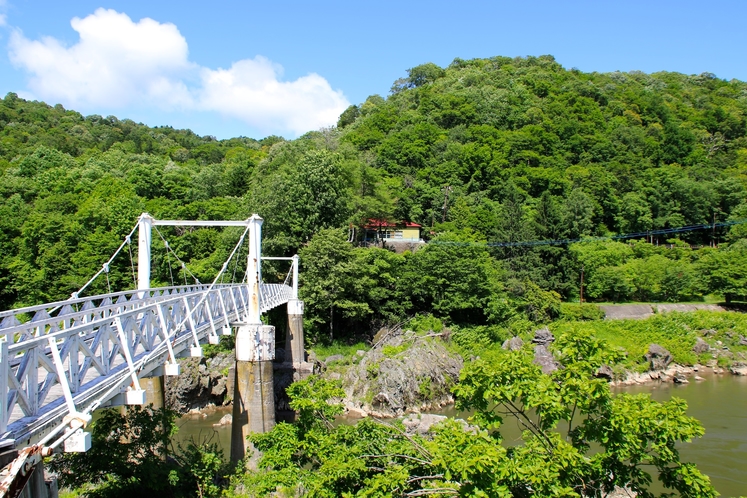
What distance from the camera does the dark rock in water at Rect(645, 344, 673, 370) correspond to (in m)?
27.2

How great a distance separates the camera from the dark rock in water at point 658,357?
27234 mm

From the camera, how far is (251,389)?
12117 millimetres

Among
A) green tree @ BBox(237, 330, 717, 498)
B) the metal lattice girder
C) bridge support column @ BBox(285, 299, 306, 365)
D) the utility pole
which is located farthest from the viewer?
the utility pole

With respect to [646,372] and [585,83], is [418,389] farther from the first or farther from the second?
[585,83]

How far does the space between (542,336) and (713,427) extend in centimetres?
1056

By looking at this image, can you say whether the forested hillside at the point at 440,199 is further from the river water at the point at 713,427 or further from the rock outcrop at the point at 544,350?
the river water at the point at 713,427

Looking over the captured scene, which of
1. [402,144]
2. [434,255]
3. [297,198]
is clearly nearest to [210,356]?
[297,198]

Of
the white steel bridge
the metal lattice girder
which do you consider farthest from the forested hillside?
the metal lattice girder

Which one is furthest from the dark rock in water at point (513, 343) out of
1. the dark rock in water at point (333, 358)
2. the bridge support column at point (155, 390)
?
the bridge support column at point (155, 390)

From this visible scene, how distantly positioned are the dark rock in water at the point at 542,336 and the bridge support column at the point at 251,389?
65.4 ft

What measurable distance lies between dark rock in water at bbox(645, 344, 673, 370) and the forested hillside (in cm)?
595

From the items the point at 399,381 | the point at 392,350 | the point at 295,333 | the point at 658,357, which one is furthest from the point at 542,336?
the point at 295,333

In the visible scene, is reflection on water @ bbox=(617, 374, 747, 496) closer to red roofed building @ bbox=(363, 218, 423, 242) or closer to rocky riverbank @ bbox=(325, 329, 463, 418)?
rocky riverbank @ bbox=(325, 329, 463, 418)

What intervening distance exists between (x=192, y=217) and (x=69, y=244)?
295 inches
